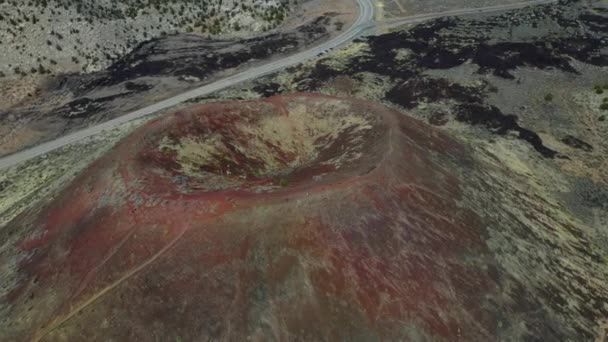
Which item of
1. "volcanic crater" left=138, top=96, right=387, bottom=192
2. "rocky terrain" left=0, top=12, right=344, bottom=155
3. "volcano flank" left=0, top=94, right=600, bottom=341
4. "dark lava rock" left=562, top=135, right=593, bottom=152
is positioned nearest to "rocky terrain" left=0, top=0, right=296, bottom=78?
"rocky terrain" left=0, top=12, right=344, bottom=155

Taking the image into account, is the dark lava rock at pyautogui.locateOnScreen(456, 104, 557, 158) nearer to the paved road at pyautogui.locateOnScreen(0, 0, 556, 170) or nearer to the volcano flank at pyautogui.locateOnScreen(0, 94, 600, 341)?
the volcano flank at pyautogui.locateOnScreen(0, 94, 600, 341)

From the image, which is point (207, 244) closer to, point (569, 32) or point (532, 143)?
point (532, 143)

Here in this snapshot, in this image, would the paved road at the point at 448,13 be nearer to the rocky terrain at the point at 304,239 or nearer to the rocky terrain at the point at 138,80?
the rocky terrain at the point at 138,80

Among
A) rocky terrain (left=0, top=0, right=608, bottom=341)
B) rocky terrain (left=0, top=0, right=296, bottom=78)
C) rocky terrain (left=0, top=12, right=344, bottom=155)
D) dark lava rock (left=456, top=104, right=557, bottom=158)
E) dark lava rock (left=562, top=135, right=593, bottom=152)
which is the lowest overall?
dark lava rock (left=562, top=135, right=593, bottom=152)

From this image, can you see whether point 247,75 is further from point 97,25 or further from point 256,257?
point 256,257

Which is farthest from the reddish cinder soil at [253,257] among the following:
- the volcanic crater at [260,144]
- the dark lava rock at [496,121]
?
the dark lava rock at [496,121]
